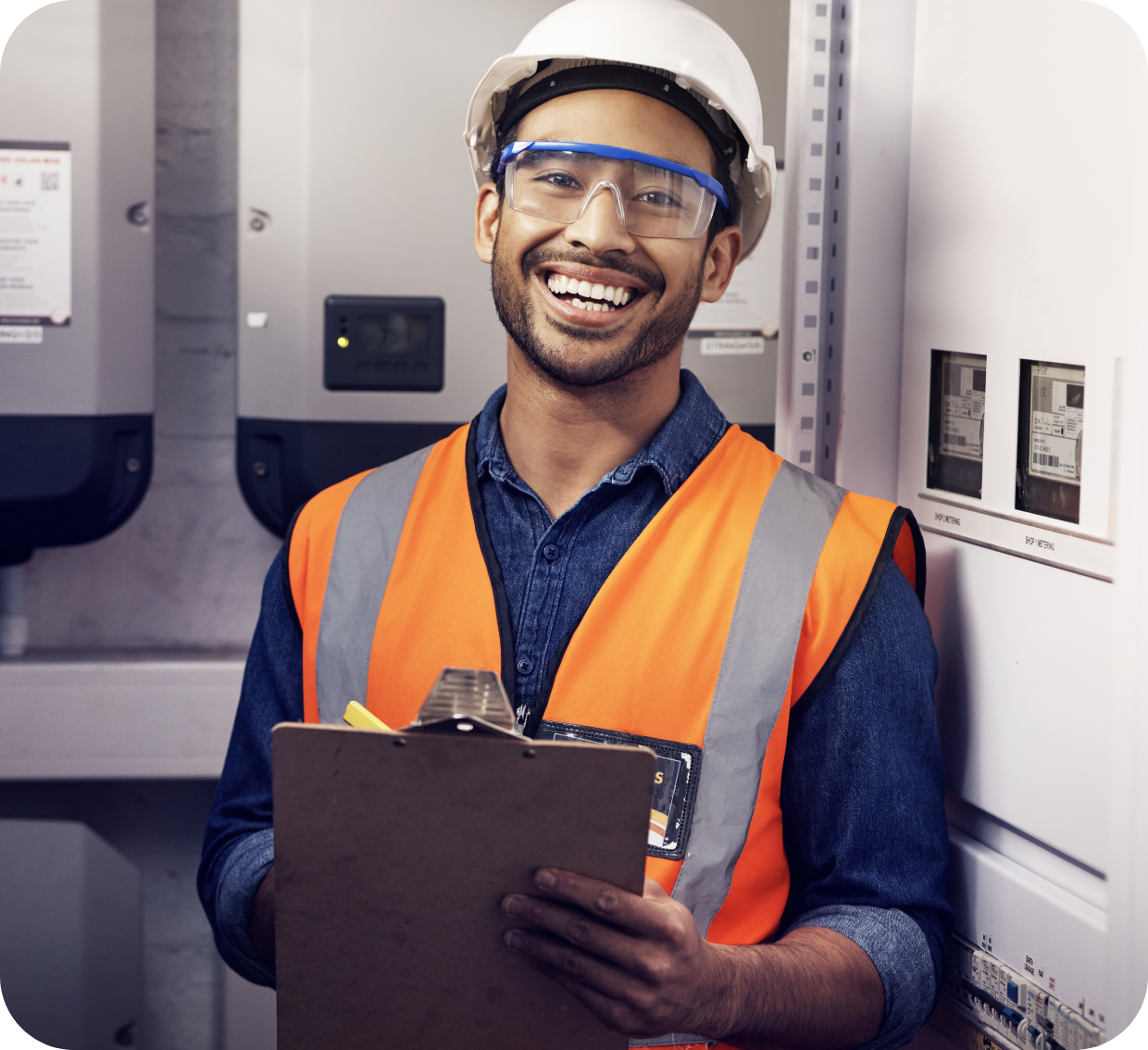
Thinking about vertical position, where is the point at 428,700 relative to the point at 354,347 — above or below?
below

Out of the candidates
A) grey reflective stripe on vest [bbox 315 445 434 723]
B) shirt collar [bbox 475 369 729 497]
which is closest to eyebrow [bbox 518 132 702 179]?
shirt collar [bbox 475 369 729 497]

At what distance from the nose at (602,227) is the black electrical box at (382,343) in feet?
2.13

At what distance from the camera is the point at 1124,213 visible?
2.61ft

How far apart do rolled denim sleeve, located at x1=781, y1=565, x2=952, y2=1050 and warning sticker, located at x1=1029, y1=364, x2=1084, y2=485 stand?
0.19 metres

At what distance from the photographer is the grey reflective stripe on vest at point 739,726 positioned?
978 millimetres

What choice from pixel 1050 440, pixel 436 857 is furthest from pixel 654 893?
pixel 1050 440

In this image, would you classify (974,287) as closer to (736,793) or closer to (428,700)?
(736,793)

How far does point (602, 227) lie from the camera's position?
1.09 metres

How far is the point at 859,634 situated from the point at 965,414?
0.24 m

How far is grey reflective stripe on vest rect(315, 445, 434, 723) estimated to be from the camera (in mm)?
1129

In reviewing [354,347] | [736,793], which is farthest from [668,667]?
[354,347]

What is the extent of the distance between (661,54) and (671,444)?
15.8 inches

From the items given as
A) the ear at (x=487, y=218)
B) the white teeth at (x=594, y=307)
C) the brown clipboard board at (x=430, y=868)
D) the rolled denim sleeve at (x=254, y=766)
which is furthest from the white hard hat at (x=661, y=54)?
the brown clipboard board at (x=430, y=868)

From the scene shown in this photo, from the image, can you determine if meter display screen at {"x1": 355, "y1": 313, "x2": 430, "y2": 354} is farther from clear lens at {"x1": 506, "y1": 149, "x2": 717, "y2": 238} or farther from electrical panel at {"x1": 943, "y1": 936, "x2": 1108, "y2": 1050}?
electrical panel at {"x1": 943, "y1": 936, "x2": 1108, "y2": 1050}
